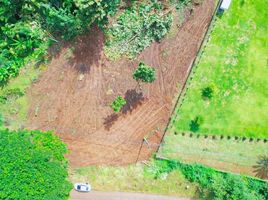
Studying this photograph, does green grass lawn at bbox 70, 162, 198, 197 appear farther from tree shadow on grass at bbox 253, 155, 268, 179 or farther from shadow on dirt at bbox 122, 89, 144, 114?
tree shadow on grass at bbox 253, 155, 268, 179

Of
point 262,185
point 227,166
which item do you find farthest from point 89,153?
point 262,185

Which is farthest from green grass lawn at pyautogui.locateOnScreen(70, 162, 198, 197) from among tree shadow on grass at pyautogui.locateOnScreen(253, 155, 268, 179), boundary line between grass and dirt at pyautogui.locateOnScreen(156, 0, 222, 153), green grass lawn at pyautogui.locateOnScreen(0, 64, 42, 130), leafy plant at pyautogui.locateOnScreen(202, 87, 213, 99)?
leafy plant at pyautogui.locateOnScreen(202, 87, 213, 99)

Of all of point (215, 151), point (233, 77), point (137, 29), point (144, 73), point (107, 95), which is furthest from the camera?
point (215, 151)

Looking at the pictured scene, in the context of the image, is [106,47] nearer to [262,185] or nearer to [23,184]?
[23,184]

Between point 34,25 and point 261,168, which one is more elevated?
point 34,25

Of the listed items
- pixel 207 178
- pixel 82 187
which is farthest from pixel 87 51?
pixel 207 178

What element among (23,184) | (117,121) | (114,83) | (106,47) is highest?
(106,47)

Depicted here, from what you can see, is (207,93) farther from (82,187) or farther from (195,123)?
(82,187)
